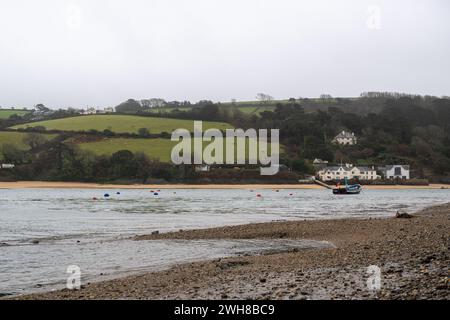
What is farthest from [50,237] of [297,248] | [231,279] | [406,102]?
[406,102]

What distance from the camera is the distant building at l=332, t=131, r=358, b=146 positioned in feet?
458

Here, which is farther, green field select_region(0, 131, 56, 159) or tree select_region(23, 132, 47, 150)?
tree select_region(23, 132, 47, 150)

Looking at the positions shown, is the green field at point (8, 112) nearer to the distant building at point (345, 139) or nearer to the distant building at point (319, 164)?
Answer: the distant building at point (319, 164)

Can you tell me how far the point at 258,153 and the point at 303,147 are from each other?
14812 millimetres

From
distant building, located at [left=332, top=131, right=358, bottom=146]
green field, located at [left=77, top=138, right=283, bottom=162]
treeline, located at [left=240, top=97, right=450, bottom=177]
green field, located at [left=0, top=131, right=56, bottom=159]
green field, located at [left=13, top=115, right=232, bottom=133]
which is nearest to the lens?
green field, located at [left=0, top=131, right=56, bottom=159]

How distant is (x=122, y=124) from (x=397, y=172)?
A: 66238 millimetres

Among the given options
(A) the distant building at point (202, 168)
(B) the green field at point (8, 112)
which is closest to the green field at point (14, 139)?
(B) the green field at point (8, 112)

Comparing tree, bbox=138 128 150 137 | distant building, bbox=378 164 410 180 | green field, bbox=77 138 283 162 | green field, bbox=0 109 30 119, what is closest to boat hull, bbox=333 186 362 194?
green field, bbox=77 138 283 162

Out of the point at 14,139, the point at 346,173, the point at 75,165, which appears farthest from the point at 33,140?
the point at 346,173

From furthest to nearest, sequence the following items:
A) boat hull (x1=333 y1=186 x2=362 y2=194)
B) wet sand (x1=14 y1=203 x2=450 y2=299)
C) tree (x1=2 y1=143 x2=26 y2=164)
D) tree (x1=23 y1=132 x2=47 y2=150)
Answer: tree (x1=23 y1=132 x2=47 y2=150) < tree (x1=2 y1=143 x2=26 y2=164) < boat hull (x1=333 y1=186 x2=362 y2=194) < wet sand (x1=14 y1=203 x2=450 y2=299)

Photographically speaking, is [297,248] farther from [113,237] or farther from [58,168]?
[58,168]

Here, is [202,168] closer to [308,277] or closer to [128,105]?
[128,105]

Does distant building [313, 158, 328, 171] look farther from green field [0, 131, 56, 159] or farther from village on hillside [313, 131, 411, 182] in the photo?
green field [0, 131, 56, 159]

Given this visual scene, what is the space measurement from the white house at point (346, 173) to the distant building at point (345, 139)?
1364 centimetres
